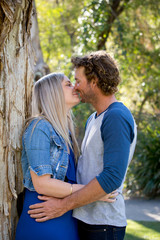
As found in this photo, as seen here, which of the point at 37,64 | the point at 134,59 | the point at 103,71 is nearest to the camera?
the point at 103,71

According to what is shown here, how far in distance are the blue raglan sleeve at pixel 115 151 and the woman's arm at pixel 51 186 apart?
0.26 metres

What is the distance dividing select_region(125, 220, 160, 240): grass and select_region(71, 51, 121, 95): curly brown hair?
3.64 meters

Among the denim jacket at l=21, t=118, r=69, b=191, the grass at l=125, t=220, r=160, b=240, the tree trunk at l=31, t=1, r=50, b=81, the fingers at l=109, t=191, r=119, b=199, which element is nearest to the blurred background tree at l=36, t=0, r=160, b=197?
the tree trunk at l=31, t=1, r=50, b=81

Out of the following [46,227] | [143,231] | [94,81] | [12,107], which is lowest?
[143,231]

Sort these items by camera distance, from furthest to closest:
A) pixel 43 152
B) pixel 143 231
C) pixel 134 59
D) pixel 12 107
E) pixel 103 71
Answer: pixel 134 59 → pixel 143 231 → pixel 12 107 → pixel 103 71 → pixel 43 152

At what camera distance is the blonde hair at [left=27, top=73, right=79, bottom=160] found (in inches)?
102

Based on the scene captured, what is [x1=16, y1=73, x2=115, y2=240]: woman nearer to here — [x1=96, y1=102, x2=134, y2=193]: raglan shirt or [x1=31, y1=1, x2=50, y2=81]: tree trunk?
[x1=96, y1=102, x2=134, y2=193]: raglan shirt

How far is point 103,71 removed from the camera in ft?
8.49

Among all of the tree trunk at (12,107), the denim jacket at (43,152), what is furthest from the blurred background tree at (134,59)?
the denim jacket at (43,152)

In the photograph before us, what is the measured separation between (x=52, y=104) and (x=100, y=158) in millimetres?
597

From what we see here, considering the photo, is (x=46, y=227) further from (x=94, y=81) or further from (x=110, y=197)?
(x=94, y=81)

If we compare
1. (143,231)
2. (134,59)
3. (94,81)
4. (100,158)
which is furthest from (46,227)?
(134,59)

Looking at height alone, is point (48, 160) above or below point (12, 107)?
below

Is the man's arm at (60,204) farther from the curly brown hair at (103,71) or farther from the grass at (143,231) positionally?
the grass at (143,231)
